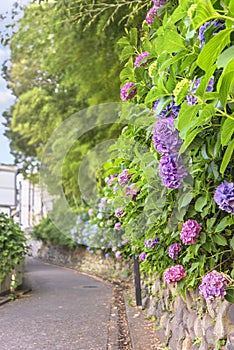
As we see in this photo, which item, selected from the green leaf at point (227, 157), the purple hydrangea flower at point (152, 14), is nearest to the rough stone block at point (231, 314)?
the green leaf at point (227, 157)

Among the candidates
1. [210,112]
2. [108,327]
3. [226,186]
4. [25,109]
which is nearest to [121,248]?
[108,327]

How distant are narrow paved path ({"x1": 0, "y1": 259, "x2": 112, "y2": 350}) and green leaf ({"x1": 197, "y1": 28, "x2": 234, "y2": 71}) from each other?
2915mm

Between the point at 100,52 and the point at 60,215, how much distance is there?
643 cm

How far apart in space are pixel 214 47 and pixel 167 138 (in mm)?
902

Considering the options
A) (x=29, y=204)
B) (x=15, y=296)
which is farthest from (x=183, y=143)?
(x=29, y=204)

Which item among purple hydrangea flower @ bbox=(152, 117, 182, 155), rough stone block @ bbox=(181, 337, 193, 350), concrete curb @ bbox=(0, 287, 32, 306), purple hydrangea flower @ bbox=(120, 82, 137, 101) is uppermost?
purple hydrangea flower @ bbox=(120, 82, 137, 101)

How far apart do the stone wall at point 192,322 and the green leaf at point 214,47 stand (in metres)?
1.43

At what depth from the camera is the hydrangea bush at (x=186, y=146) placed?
1.04m

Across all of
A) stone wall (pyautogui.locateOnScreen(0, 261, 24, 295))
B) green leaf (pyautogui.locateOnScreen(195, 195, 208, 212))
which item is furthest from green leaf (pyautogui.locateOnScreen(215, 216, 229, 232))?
stone wall (pyautogui.locateOnScreen(0, 261, 24, 295))

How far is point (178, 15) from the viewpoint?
40.7 inches

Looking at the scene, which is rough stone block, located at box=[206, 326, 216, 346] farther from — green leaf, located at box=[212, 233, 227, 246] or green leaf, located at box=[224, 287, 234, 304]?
green leaf, located at box=[212, 233, 227, 246]

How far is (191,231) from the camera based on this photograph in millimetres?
1944

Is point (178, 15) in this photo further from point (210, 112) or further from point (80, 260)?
point (80, 260)

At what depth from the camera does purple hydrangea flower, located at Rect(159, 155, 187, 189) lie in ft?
5.49
